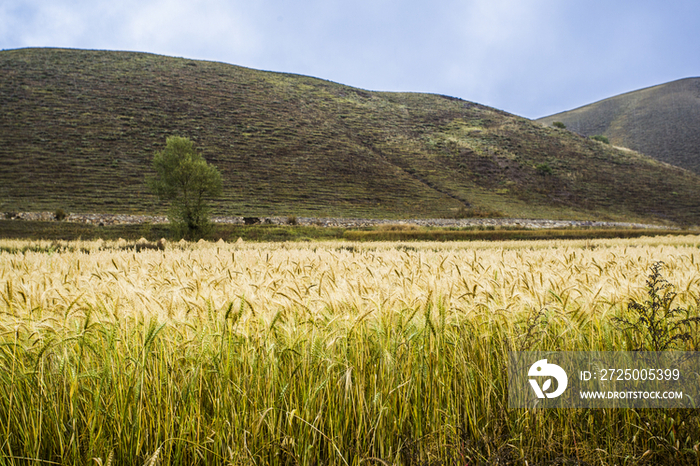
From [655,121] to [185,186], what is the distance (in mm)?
154517

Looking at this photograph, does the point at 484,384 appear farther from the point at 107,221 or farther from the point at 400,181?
the point at 400,181

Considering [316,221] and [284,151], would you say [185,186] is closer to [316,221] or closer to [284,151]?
[316,221]

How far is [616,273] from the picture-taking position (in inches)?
192

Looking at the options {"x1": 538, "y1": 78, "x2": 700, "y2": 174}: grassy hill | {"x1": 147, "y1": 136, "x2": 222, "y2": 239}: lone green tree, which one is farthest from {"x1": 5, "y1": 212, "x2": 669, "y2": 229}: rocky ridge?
{"x1": 538, "y1": 78, "x2": 700, "y2": 174}: grassy hill

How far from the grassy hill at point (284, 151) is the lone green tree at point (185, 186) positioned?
9620 mm

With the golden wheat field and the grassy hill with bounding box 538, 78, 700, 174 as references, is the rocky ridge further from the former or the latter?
the grassy hill with bounding box 538, 78, 700, 174

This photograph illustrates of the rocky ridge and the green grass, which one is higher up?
the rocky ridge

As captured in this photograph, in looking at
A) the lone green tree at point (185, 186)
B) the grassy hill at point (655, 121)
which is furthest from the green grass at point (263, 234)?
the grassy hill at point (655, 121)

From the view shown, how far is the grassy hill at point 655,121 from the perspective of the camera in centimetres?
11662

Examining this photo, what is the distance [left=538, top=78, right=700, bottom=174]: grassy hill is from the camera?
116625mm

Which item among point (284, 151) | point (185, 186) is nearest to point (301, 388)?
point (185, 186)

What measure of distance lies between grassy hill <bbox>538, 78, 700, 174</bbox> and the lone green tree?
411ft

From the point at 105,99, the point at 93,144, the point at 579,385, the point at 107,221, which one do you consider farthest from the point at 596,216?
the point at 105,99

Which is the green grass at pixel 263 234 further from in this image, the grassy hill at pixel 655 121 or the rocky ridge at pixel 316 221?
the grassy hill at pixel 655 121
